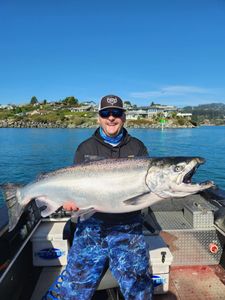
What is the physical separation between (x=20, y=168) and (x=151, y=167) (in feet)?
76.7

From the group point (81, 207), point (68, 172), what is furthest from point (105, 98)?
point (81, 207)

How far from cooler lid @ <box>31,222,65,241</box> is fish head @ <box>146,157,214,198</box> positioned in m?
2.30

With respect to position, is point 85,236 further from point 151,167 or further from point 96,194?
point 151,167

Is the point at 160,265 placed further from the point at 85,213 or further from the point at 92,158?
the point at 92,158

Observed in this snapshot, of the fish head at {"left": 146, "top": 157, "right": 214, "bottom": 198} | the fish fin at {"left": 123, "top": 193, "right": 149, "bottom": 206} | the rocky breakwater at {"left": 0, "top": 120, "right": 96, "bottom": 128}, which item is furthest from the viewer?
the rocky breakwater at {"left": 0, "top": 120, "right": 96, "bottom": 128}

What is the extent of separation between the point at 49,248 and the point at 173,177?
2677 mm

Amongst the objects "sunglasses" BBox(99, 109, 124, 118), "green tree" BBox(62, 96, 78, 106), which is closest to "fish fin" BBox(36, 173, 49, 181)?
"sunglasses" BBox(99, 109, 124, 118)

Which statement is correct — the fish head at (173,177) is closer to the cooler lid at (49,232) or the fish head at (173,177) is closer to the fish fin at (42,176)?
the fish fin at (42,176)

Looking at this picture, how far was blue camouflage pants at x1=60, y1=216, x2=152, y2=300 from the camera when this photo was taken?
10.3 feet

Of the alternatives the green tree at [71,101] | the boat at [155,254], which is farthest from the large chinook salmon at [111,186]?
the green tree at [71,101]

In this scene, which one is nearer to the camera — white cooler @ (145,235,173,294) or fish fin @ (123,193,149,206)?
fish fin @ (123,193,149,206)

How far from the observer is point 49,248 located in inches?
178

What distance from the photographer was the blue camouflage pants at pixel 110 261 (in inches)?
123

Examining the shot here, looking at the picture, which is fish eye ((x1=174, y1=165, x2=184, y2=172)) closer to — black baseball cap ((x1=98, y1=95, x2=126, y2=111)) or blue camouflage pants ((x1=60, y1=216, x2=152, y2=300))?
blue camouflage pants ((x1=60, y1=216, x2=152, y2=300))
